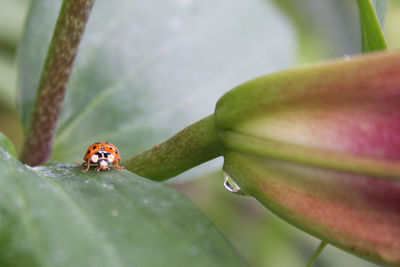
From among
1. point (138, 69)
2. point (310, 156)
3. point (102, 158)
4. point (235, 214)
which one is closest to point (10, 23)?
point (138, 69)

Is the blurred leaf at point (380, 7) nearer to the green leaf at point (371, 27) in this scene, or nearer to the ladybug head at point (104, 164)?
the green leaf at point (371, 27)

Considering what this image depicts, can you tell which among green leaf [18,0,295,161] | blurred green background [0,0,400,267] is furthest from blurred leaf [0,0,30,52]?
green leaf [18,0,295,161]

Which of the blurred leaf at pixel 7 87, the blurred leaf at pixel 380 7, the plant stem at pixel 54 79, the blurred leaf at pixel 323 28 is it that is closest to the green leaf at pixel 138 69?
the plant stem at pixel 54 79

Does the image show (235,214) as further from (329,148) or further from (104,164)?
(329,148)

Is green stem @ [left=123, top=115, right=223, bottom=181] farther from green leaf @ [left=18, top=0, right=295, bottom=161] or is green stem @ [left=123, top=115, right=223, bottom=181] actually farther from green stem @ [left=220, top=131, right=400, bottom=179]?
green leaf @ [left=18, top=0, right=295, bottom=161]

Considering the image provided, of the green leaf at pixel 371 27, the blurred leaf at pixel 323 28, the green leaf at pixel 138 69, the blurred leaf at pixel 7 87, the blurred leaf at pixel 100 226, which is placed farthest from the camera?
the blurred leaf at pixel 323 28

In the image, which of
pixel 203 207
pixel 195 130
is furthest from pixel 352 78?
pixel 203 207
